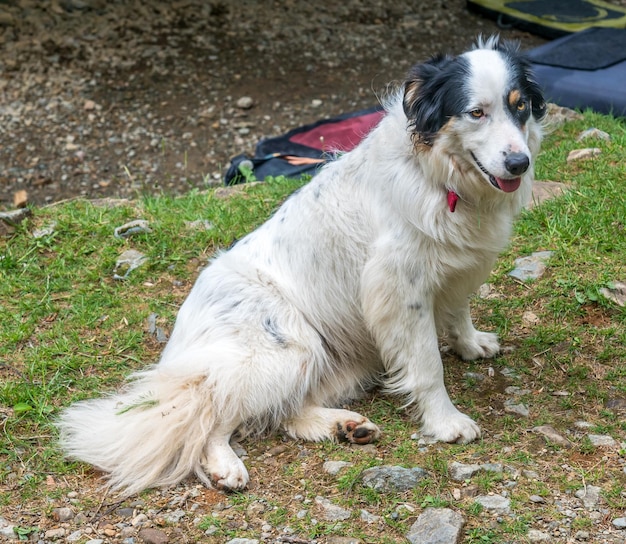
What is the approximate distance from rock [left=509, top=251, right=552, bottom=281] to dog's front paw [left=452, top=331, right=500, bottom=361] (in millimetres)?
583

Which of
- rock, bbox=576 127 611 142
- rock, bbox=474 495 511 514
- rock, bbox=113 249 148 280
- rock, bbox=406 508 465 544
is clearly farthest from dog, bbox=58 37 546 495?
rock, bbox=576 127 611 142

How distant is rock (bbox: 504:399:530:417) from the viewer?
3355 millimetres

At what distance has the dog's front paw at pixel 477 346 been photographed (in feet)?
12.2

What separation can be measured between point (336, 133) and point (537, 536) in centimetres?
480

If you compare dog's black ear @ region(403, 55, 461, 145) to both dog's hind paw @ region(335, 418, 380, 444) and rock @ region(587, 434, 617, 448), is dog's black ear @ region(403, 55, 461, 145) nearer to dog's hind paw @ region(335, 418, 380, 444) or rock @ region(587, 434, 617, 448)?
dog's hind paw @ region(335, 418, 380, 444)

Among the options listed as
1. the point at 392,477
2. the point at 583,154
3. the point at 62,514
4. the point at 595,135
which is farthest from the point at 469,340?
the point at 595,135

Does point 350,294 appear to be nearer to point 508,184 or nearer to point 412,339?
point 412,339

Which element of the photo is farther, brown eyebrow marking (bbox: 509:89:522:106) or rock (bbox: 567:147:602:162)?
rock (bbox: 567:147:602:162)

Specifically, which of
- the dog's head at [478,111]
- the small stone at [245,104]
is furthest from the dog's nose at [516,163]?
the small stone at [245,104]

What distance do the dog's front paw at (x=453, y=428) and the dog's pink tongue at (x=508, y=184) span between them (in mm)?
954

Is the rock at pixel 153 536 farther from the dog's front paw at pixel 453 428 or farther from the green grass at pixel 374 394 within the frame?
the dog's front paw at pixel 453 428

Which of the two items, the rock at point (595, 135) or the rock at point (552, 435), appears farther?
the rock at point (595, 135)

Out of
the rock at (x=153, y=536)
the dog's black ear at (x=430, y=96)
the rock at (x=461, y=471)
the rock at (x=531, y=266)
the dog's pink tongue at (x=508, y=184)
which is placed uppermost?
the dog's black ear at (x=430, y=96)

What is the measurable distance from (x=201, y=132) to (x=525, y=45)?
417 cm
